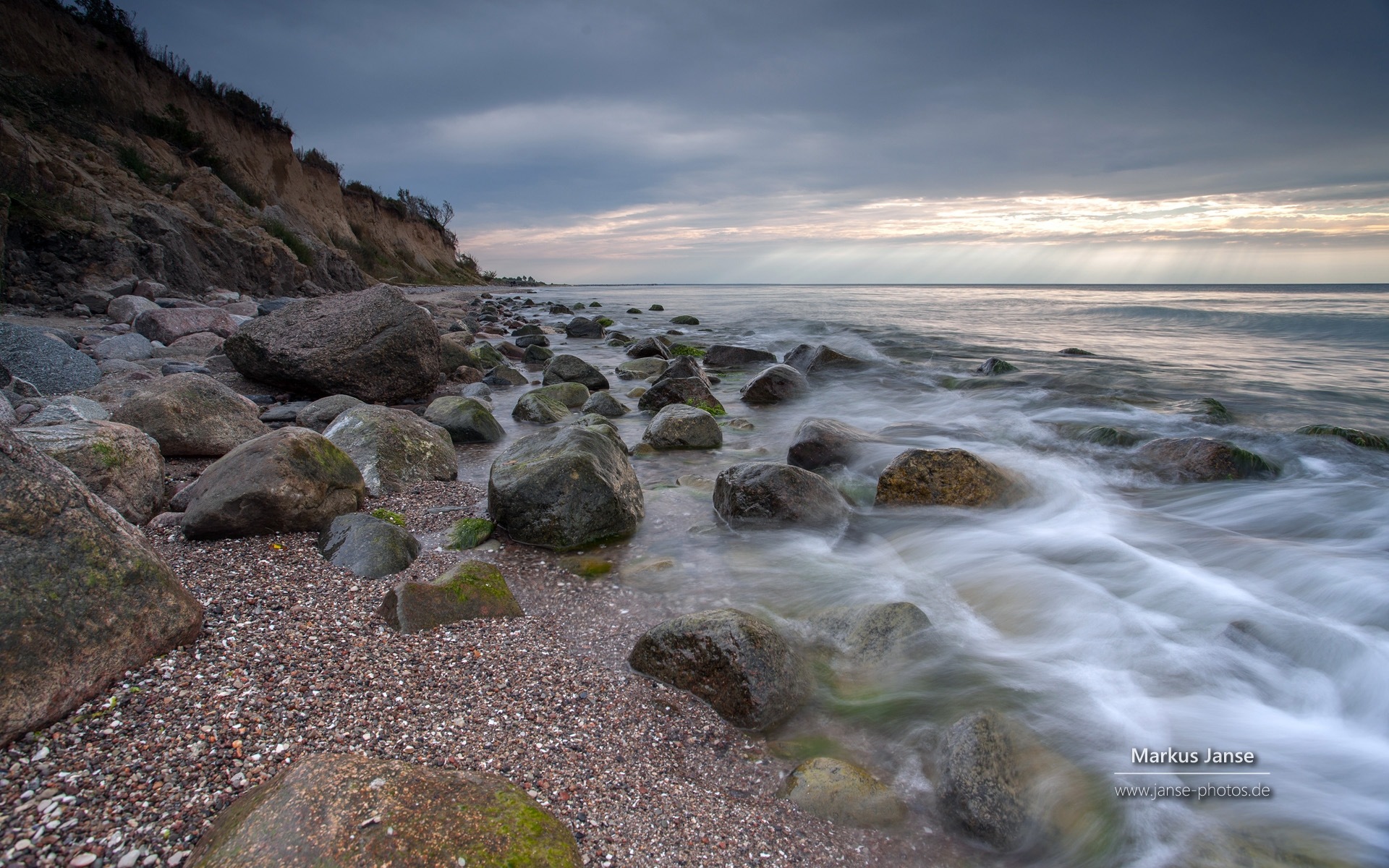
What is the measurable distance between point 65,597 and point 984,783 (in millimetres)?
3037

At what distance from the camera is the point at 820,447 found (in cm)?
594

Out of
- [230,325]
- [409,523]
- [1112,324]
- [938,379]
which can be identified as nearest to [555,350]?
[230,325]

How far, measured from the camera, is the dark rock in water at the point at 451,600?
9.39ft

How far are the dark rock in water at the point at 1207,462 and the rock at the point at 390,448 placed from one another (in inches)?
239

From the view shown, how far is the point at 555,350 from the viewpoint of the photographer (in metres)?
14.9

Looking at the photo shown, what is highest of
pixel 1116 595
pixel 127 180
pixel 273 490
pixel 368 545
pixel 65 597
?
pixel 127 180

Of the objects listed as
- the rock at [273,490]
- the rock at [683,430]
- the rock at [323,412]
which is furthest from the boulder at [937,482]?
the rock at [323,412]

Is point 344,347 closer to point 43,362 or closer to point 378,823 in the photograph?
point 43,362

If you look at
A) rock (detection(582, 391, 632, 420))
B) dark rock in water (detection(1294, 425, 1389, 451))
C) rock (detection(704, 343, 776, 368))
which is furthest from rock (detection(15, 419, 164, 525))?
dark rock in water (detection(1294, 425, 1389, 451))

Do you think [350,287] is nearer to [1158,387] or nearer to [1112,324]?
[1158,387]

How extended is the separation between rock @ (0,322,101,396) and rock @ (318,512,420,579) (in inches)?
164

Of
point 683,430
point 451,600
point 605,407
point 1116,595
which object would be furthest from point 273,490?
point 1116,595

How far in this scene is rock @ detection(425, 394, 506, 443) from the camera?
6359 millimetres

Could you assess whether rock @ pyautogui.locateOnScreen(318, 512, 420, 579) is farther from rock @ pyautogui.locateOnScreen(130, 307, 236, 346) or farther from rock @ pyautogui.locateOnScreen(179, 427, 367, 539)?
rock @ pyautogui.locateOnScreen(130, 307, 236, 346)
